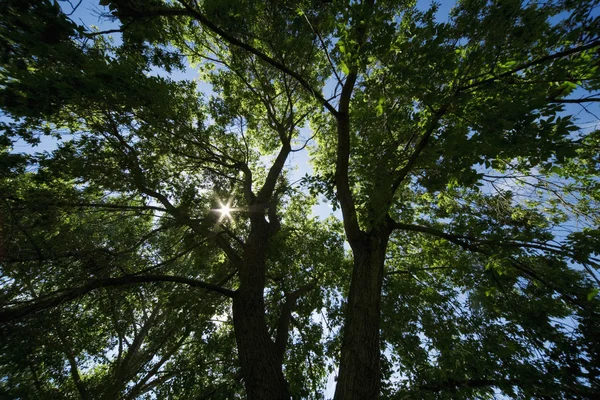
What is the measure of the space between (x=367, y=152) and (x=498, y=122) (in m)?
2.22

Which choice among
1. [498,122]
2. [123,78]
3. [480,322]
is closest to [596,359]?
[480,322]

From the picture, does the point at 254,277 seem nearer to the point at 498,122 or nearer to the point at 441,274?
the point at 498,122

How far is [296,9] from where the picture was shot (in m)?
4.69

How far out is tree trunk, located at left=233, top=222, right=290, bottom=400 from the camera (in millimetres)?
3062

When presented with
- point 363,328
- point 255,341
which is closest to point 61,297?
point 255,341

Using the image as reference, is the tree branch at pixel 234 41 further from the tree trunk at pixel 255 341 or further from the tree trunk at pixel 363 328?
the tree trunk at pixel 255 341

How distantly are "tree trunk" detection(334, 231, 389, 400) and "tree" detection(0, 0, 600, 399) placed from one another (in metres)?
0.02

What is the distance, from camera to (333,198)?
487cm

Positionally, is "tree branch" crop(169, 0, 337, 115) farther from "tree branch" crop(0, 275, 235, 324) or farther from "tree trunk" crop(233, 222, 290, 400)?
"tree branch" crop(0, 275, 235, 324)

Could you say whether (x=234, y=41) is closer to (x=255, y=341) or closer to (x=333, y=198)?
(x=333, y=198)

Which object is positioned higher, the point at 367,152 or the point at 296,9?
the point at 296,9

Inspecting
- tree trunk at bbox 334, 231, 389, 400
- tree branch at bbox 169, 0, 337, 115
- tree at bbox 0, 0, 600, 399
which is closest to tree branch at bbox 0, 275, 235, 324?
tree at bbox 0, 0, 600, 399

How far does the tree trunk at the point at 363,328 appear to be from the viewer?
2.65 m

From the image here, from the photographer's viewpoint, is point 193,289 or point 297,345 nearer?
point 193,289
